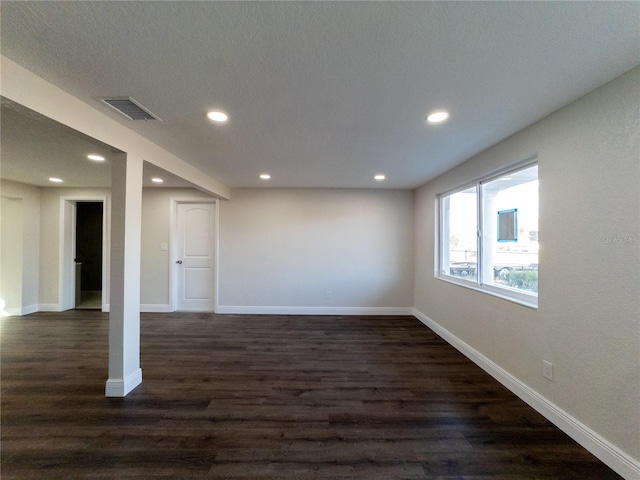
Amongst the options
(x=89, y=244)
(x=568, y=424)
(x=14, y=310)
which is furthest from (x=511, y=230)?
(x=89, y=244)

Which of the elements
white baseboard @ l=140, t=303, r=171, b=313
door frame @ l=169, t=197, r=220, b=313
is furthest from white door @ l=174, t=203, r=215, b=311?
white baseboard @ l=140, t=303, r=171, b=313

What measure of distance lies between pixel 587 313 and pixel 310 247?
3711 mm

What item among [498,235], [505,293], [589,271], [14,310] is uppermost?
[498,235]

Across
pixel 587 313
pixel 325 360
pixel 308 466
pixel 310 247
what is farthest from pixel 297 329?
pixel 587 313

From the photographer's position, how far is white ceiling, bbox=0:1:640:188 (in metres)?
1.09

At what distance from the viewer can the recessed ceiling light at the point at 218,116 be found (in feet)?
6.27

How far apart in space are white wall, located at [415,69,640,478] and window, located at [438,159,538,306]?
21 centimetres

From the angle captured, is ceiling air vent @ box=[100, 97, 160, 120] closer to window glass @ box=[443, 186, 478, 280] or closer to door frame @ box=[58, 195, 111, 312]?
window glass @ box=[443, 186, 478, 280]

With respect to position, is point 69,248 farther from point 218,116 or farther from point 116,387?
point 218,116

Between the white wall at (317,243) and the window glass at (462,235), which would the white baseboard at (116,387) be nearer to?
the white wall at (317,243)

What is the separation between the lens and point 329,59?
4.43 feet

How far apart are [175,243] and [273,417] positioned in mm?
3990

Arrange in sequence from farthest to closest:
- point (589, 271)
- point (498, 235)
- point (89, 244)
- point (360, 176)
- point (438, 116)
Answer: point (89, 244), point (360, 176), point (498, 235), point (438, 116), point (589, 271)

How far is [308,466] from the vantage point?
60.2 inches
